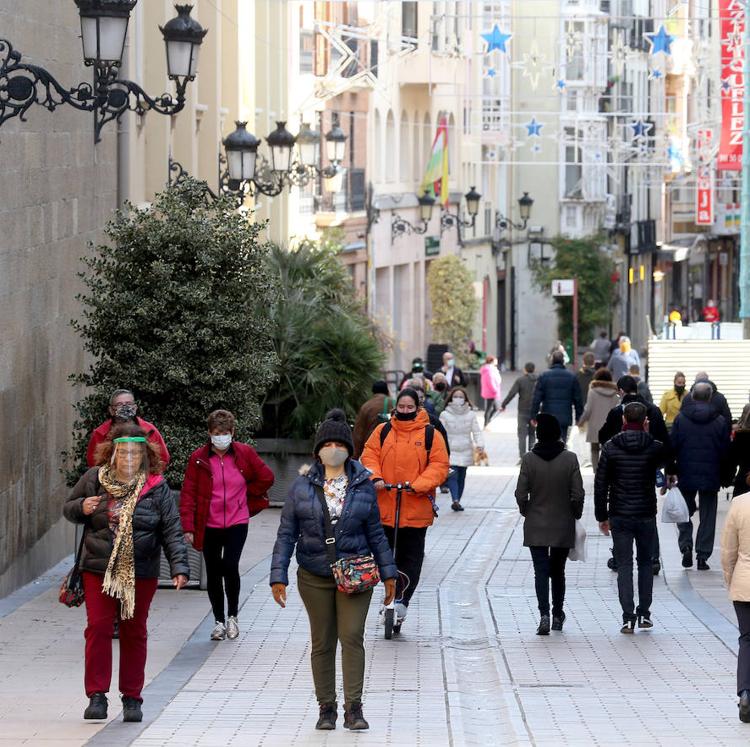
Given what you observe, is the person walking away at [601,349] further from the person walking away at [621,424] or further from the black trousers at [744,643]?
the black trousers at [744,643]

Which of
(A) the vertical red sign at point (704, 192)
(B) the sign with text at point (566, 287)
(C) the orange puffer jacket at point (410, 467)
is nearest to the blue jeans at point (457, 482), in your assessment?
(C) the orange puffer jacket at point (410, 467)

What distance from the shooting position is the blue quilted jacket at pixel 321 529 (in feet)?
31.9

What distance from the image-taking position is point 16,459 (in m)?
15.0

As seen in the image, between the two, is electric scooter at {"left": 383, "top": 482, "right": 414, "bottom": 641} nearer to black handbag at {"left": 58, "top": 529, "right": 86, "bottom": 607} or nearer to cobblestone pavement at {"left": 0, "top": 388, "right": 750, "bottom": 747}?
cobblestone pavement at {"left": 0, "top": 388, "right": 750, "bottom": 747}

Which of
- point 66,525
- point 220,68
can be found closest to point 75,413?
point 66,525

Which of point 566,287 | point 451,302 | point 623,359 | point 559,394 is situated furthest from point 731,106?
point 559,394

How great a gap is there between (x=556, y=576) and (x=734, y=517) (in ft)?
11.7

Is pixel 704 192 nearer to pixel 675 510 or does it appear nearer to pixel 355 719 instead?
pixel 675 510

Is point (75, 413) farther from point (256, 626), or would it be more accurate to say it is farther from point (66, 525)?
point (256, 626)

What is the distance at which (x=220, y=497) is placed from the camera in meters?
12.6

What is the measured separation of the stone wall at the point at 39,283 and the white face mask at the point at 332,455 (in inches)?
203

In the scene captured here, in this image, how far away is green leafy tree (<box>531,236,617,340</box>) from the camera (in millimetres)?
56031

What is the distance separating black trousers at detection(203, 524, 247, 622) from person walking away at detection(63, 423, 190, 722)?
106 inches

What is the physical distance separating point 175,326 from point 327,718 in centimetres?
544
